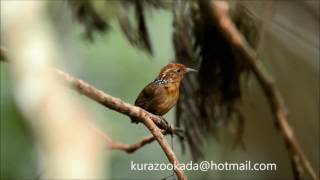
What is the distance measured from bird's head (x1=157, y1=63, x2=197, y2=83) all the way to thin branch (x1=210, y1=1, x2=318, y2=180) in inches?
4.7

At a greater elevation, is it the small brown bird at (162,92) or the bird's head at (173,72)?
the bird's head at (173,72)

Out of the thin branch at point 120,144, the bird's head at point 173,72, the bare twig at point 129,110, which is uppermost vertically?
the bird's head at point 173,72

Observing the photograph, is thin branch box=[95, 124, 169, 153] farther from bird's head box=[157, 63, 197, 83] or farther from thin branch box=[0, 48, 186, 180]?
bird's head box=[157, 63, 197, 83]

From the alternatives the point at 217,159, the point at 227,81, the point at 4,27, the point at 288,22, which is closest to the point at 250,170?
the point at 217,159

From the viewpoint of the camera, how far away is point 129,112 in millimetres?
1518

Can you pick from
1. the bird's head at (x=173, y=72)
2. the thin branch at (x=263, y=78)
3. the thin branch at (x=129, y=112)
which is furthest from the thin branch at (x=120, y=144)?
the thin branch at (x=263, y=78)

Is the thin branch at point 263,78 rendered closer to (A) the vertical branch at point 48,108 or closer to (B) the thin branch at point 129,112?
(B) the thin branch at point 129,112

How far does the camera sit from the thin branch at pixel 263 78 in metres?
1.54

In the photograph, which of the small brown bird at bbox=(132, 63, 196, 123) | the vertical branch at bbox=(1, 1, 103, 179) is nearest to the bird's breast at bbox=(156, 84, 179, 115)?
the small brown bird at bbox=(132, 63, 196, 123)

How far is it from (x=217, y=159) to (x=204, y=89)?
0.16 metres

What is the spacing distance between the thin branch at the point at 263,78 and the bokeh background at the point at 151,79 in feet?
0.04

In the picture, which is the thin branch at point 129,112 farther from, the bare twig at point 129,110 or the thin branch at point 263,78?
the thin branch at point 263,78

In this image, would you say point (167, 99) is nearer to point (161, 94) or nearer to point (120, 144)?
point (161, 94)

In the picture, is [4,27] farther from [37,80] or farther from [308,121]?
[308,121]
